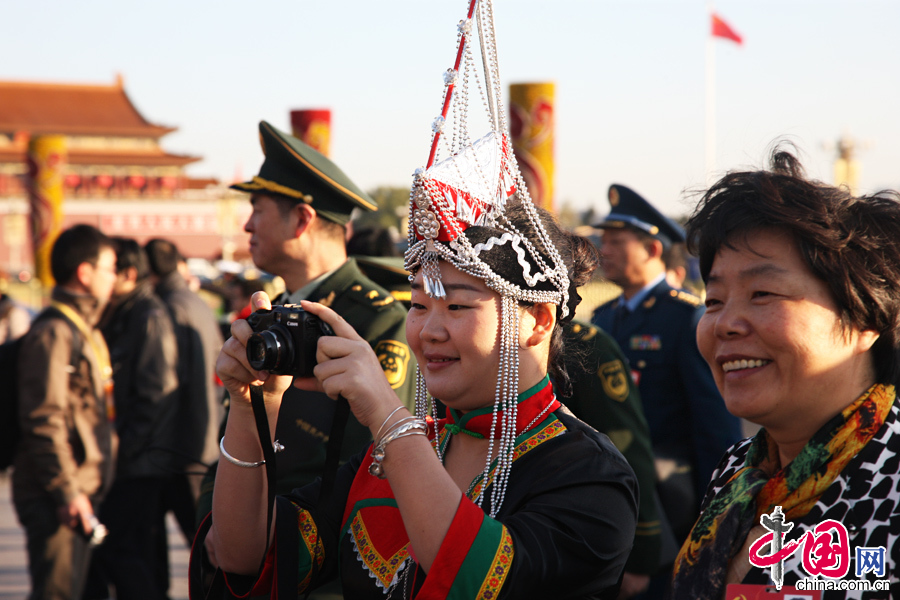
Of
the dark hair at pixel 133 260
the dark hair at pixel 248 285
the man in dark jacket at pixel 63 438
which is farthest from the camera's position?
the dark hair at pixel 248 285

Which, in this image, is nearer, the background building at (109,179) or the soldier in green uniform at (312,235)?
the soldier in green uniform at (312,235)

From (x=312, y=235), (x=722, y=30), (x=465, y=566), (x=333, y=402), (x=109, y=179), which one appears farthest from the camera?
(x=109, y=179)

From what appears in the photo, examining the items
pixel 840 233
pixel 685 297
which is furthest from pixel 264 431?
pixel 685 297

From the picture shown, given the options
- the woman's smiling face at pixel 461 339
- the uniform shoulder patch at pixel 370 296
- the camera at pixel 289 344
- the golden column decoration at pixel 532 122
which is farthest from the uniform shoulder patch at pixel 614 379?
the golden column decoration at pixel 532 122

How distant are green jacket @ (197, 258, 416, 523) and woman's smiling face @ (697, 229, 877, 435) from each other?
4.31 ft

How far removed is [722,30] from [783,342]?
25965mm

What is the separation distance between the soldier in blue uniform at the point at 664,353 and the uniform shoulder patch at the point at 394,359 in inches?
51.8

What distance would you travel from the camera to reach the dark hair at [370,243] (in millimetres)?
5156

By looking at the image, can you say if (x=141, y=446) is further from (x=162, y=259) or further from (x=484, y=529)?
(x=484, y=529)

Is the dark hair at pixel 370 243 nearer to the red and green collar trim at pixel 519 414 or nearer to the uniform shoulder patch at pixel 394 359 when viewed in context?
the uniform shoulder patch at pixel 394 359

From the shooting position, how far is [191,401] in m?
4.92

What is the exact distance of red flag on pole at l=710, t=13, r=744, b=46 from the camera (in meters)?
25.3

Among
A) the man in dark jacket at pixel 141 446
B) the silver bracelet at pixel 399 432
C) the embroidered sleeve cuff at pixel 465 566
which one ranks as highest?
the silver bracelet at pixel 399 432

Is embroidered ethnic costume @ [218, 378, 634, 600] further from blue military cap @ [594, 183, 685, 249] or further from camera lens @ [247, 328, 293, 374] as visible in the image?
blue military cap @ [594, 183, 685, 249]
